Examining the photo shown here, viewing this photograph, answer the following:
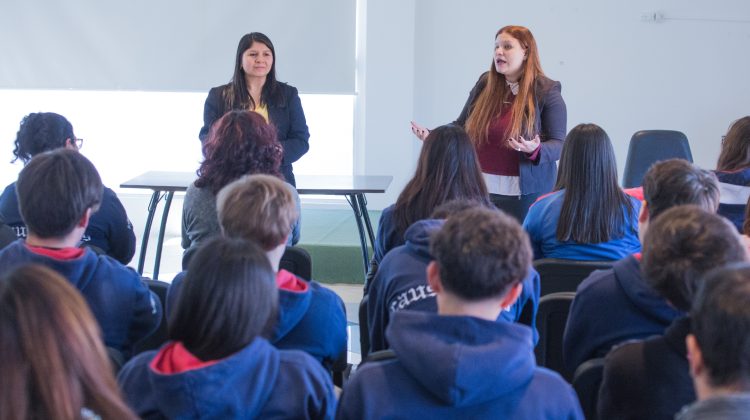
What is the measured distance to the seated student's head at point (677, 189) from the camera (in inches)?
81.9

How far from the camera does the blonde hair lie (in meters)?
3.47

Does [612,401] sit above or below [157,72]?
below

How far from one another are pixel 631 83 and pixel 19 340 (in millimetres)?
5033

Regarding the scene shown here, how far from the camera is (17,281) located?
977 mm

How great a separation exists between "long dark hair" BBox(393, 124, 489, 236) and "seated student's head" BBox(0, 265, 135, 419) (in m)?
1.67

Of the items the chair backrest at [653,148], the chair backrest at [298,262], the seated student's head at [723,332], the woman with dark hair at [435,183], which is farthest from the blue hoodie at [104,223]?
the chair backrest at [653,148]

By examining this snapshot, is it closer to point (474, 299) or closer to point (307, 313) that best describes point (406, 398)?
point (474, 299)

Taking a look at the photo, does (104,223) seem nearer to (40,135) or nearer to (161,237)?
(40,135)

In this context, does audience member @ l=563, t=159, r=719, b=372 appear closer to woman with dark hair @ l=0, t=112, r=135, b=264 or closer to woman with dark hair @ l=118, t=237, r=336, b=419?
woman with dark hair @ l=118, t=237, r=336, b=419

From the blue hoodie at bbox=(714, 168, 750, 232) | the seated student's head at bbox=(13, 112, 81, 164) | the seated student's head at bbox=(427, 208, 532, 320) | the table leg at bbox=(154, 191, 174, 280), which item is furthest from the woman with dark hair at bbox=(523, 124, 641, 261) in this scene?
the table leg at bbox=(154, 191, 174, 280)

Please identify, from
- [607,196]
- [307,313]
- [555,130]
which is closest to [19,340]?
[307,313]

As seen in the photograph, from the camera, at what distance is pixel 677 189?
2082 mm

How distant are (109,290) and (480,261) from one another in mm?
983

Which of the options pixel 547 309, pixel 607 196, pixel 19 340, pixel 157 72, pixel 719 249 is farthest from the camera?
pixel 157 72
